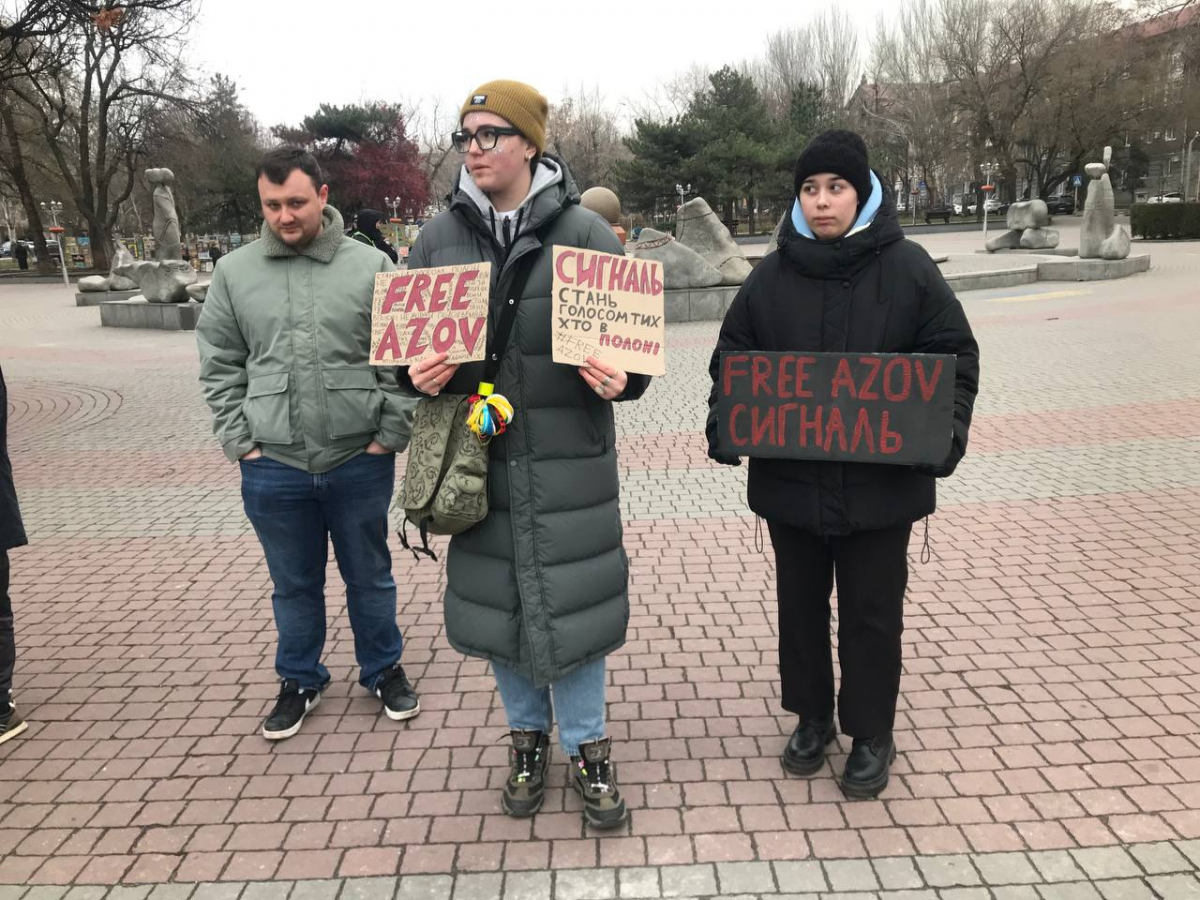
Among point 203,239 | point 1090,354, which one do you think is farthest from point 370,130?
point 1090,354

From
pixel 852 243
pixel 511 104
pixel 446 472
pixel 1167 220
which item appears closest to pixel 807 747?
pixel 446 472

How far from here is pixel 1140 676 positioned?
3615 mm

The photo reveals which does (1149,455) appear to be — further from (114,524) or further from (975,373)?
(114,524)

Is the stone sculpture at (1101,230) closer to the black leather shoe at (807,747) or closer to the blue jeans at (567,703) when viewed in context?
the black leather shoe at (807,747)

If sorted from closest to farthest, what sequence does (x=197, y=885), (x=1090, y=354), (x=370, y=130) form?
(x=197, y=885) < (x=1090, y=354) < (x=370, y=130)

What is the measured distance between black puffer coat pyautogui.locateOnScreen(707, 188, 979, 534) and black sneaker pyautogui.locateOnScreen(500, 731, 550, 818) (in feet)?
3.53

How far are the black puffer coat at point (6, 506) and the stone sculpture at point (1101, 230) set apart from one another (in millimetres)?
20856

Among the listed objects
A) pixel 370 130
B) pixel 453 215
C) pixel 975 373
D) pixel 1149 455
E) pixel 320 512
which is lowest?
pixel 1149 455

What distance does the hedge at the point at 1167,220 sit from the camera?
1142 inches

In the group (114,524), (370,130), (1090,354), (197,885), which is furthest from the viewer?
(370,130)

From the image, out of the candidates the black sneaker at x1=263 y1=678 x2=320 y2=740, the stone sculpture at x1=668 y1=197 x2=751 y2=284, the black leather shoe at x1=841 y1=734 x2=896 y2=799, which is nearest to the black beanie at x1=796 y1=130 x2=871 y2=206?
the black leather shoe at x1=841 y1=734 x2=896 y2=799

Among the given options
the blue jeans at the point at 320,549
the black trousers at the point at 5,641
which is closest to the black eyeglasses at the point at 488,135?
the blue jeans at the point at 320,549

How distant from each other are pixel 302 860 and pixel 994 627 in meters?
3.03

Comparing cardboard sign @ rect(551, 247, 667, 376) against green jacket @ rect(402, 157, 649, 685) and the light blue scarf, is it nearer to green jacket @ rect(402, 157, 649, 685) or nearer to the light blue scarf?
green jacket @ rect(402, 157, 649, 685)
